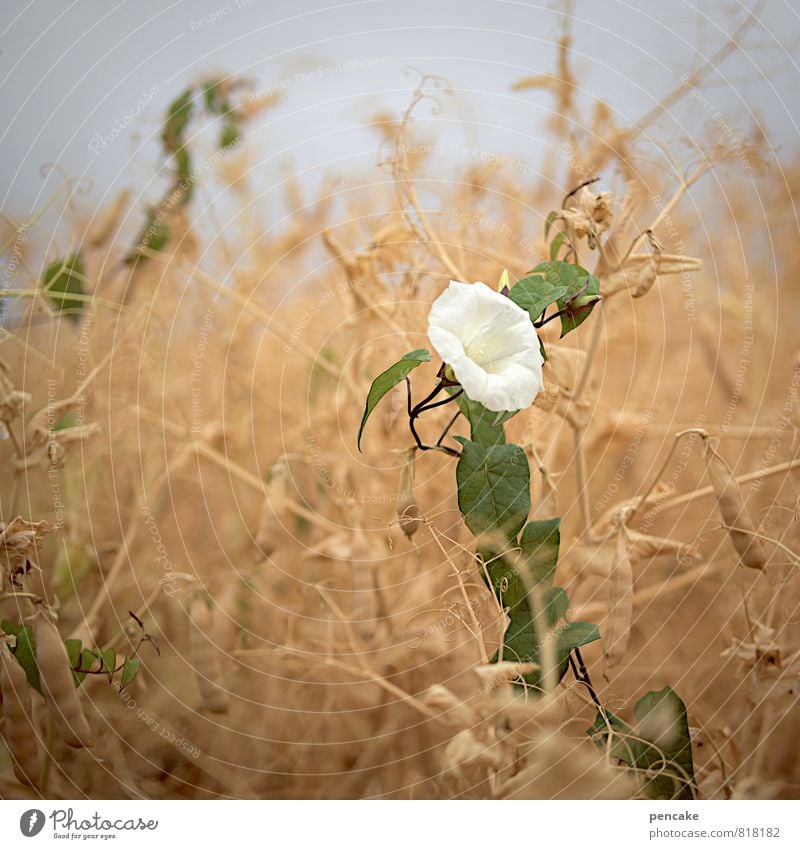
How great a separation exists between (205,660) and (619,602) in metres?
0.31

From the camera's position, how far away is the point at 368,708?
59 centimetres

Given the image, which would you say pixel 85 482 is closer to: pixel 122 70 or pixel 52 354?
pixel 52 354

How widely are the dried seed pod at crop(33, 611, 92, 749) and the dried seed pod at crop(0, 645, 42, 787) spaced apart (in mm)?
22

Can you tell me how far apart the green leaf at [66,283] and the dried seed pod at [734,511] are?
1.62 ft

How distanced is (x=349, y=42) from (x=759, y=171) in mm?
358

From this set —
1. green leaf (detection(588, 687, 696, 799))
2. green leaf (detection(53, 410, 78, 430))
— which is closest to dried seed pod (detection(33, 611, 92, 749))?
green leaf (detection(53, 410, 78, 430))

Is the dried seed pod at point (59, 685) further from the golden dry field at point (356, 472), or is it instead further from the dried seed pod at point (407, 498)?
the dried seed pod at point (407, 498)

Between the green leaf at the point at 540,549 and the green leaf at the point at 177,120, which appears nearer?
the green leaf at the point at 540,549

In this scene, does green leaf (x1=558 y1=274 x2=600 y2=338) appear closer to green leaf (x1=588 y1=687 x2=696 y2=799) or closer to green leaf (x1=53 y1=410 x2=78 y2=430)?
green leaf (x1=588 y1=687 x2=696 y2=799)

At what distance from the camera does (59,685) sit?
51 centimetres

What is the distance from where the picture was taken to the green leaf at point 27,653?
51 centimetres

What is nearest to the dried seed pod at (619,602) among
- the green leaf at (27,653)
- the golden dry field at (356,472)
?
the golden dry field at (356,472)
